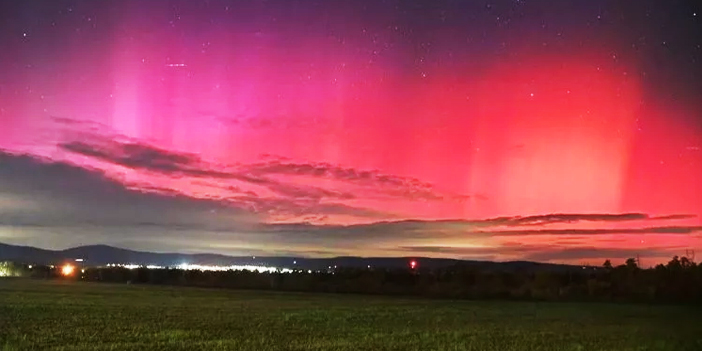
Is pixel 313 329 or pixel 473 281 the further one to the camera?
pixel 473 281

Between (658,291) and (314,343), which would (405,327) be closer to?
(314,343)

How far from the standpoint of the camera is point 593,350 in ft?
105

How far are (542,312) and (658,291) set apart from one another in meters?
37.6

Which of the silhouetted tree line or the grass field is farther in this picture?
the silhouetted tree line

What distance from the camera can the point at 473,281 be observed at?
11675cm

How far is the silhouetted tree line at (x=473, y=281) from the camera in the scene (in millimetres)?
89750

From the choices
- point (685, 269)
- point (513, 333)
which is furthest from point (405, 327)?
point (685, 269)

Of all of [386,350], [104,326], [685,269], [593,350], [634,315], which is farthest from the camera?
[685,269]

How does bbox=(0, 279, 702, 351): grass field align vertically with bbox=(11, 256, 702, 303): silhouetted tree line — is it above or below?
below

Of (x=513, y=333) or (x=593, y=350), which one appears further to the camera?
(x=513, y=333)

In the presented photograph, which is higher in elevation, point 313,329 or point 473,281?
point 473,281

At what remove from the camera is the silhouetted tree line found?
89.8 metres

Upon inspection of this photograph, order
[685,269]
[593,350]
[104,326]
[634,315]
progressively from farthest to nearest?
[685,269] → [634,315] → [104,326] → [593,350]

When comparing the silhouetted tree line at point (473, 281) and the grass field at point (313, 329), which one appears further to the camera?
the silhouetted tree line at point (473, 281)
